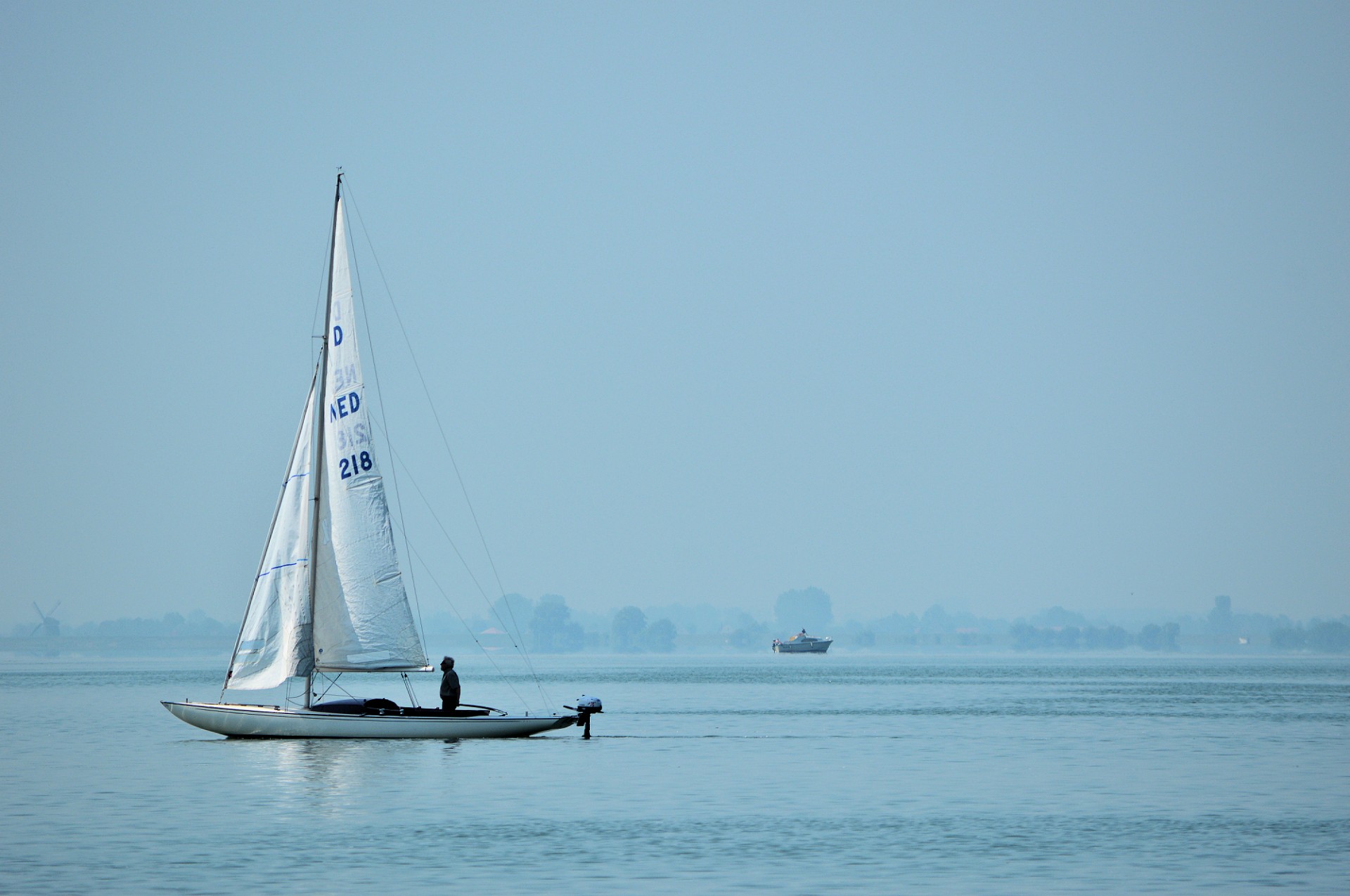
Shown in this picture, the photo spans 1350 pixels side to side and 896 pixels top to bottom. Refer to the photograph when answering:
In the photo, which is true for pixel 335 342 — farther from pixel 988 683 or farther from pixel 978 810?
pixel 988 683

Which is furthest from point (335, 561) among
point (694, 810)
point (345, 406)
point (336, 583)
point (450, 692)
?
point (694, 810)

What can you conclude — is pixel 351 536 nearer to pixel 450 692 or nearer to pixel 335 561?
pixel 335 561

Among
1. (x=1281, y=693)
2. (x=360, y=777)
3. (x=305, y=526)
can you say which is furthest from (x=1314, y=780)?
(x=1281, y=693)

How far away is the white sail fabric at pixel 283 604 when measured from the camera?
2170 inches

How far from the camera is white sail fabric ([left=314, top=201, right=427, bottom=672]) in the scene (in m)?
55.4

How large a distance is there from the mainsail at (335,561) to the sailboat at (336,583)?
3cm

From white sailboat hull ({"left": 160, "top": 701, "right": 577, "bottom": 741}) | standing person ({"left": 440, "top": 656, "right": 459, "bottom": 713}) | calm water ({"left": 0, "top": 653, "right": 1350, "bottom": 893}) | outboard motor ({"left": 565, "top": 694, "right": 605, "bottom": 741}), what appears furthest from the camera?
outboard motor ({"left": 565, "top": 694, "right": 605, "bottom": 741})

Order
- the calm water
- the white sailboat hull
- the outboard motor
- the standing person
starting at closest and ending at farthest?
1. the calm water
2. the white sailboat hull
3. the standing person
4. the outboard motor

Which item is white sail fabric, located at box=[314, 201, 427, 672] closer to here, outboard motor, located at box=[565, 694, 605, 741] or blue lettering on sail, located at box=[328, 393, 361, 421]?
blue lettering on sail, located at box=[328, 393, 361, 421]

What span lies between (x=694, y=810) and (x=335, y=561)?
1997 cm

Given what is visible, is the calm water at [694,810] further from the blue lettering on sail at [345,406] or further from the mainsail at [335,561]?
the blue lettering on sail at [345,406]

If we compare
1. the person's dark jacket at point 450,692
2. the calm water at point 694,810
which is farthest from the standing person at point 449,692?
the calm water at point 694,810

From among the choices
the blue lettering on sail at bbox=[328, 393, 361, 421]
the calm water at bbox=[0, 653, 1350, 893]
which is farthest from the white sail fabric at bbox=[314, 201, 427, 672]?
the calm water at bbox=[0, 653, 1350, 893]

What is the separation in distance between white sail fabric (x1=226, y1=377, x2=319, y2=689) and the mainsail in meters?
0.03
